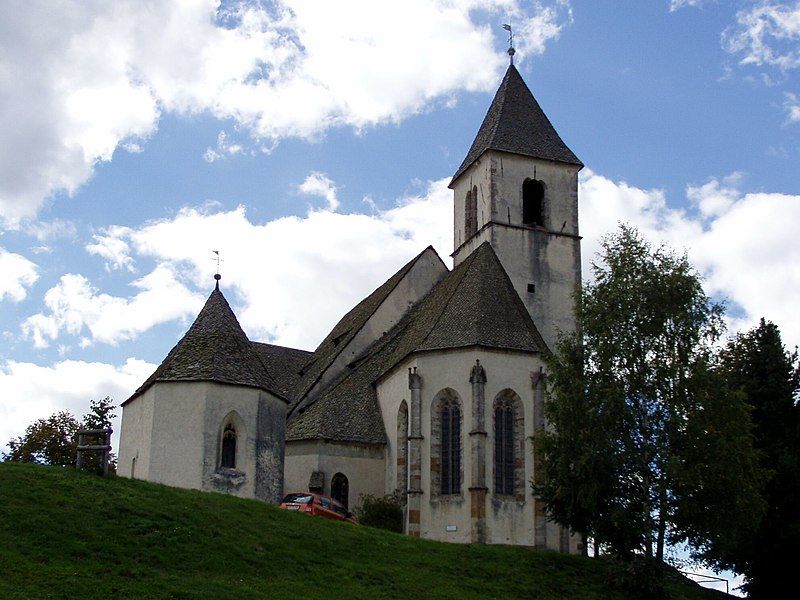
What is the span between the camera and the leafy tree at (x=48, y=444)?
2018 inches

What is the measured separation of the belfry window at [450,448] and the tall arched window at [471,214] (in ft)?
42.1

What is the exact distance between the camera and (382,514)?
39.1 meters

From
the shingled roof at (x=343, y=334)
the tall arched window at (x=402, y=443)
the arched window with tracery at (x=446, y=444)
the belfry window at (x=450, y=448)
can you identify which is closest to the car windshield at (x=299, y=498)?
the arched window with tracery at (x=446, y=444)

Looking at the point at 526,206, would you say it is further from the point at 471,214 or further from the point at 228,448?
the point at 228,448

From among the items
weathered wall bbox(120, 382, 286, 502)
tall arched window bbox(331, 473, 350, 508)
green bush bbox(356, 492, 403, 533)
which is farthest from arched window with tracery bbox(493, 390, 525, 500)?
weathered wall bbox(120, 382, 286, 502)

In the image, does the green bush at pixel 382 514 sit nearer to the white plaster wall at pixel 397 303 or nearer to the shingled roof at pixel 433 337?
the shingled roof at pixel 433 337

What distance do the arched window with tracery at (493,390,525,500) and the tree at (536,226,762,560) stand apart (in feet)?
15.6

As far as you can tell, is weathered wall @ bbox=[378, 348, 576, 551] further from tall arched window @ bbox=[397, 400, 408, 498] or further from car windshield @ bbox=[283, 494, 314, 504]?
car windshield @ bbox=[283, 494, 314, 504]

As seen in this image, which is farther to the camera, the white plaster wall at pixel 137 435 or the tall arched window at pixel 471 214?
the tall arched window at pixel 471 214

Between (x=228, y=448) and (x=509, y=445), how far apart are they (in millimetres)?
10359

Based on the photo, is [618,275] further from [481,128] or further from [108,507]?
[481,128]

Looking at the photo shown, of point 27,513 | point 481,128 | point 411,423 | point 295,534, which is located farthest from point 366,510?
point 481,128

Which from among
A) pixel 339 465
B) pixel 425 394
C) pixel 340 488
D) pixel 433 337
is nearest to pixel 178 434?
pixel 339 465

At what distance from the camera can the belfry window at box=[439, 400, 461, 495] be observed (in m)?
38.9
